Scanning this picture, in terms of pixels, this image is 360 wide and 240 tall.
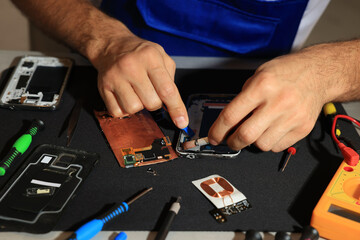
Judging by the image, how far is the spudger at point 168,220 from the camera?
2.08 feet

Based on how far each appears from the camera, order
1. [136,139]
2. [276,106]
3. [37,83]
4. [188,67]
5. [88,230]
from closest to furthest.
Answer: [88,230] → [276,106] → [136,139] → [37,83] → [188,67]

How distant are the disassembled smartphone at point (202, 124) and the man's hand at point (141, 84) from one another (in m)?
0.05

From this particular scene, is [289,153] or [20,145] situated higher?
[289,153]

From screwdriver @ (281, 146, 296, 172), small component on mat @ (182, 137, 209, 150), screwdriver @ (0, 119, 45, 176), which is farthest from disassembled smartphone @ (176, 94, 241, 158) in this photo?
screwdriver @ (0, 119, 45, 176)

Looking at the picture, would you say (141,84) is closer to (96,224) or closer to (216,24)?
(96,224)

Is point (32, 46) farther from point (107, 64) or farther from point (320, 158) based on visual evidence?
point (320, 158)

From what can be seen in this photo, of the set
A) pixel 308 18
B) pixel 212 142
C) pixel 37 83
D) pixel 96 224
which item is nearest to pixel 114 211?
pixel 96 224

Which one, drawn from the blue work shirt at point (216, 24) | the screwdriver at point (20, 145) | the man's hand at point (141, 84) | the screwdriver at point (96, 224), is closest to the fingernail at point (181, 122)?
the man's hand at point (141, 84)

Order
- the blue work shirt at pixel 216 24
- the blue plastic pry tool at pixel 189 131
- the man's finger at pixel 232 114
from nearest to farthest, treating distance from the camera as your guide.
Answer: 1. the man's finger at pixel 232 114
2. the blue plastic pry tool at pixel 189 131
3. the blue work shirt at pixel 216 24

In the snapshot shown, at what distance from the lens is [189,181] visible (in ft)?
2.46


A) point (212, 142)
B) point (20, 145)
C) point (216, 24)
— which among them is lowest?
point (20, 145)

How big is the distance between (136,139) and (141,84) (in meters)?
0.13

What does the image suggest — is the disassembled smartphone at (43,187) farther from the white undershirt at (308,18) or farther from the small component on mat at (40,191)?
the white undershirt at (308,18)

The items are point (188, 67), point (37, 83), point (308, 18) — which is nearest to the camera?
point (37, 83)
